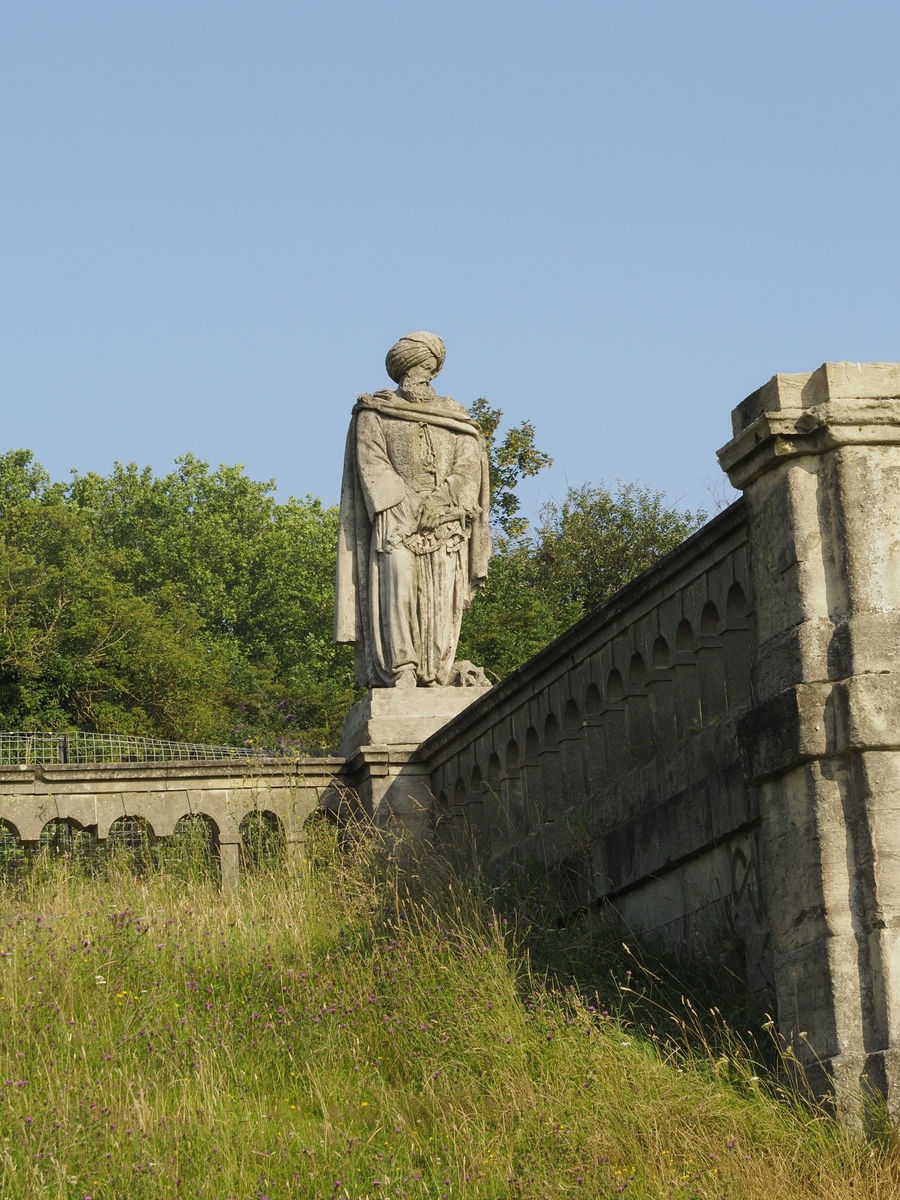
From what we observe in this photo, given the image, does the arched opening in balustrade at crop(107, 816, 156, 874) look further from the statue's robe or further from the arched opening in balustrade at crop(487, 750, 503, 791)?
the arched opening in balustrade at crop(487, 750, 503, 791)

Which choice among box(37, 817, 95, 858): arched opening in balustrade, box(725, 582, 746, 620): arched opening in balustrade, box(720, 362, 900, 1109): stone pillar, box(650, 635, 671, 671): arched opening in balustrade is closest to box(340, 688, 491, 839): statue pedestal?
box(37, 817, 95, 858): arched opening in balustrade

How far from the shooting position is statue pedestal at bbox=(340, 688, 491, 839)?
11.9 metres

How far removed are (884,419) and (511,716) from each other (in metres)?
3.95

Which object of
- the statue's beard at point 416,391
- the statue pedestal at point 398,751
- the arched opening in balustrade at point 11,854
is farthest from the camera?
the statue's beard at point 416,391

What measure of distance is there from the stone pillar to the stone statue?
17.5 feet

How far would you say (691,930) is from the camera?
7734 mm

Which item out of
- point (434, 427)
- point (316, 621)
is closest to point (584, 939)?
point (434, 427)

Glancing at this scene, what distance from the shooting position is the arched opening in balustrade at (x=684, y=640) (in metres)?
8.20

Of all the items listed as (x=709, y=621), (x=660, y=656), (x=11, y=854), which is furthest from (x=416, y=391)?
(x=709, y=621)

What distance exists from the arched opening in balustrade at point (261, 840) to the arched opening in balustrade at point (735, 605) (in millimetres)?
4582

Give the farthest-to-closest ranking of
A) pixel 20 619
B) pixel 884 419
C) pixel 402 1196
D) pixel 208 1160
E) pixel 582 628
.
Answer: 1. pixel 20 619
2. pixel 582 628
3. pixel 884 419
4. pixel 208 1160
5. pixel 402 1196

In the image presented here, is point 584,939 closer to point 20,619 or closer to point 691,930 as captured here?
point 691,930

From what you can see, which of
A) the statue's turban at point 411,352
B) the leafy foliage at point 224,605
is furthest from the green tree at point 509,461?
the statue's turban at point 411,352

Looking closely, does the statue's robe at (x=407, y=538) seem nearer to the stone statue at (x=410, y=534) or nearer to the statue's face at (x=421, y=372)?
the stone statue at (x=410, y=534)
